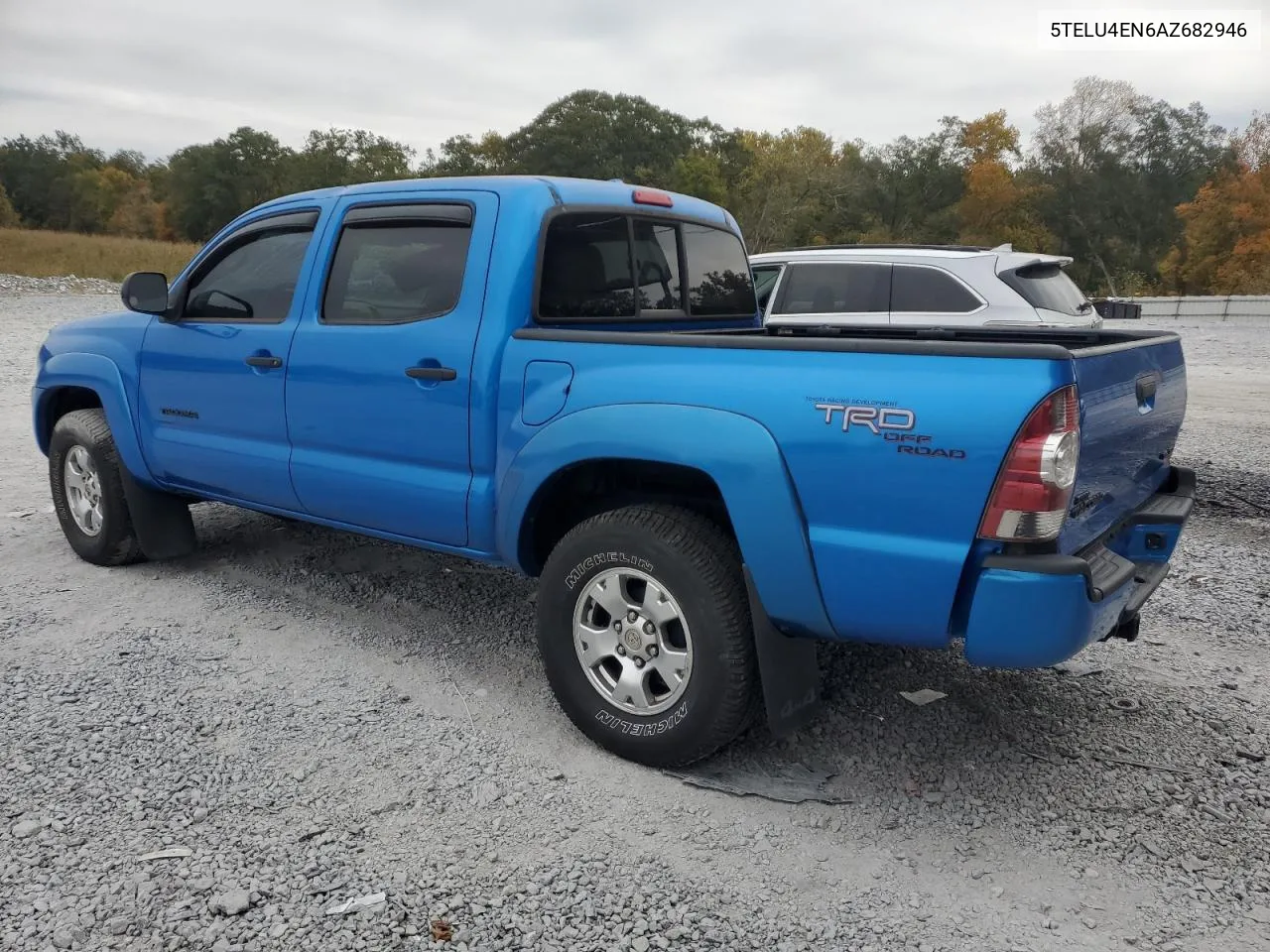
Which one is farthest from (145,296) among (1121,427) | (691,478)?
(1121,427)

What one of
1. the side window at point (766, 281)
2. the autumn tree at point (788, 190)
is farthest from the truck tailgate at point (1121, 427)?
the autumn tree at point (788, 190)

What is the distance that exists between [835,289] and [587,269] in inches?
176

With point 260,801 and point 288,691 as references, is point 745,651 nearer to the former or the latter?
point 260,801

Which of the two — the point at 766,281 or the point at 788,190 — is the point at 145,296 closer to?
the point at 766,281

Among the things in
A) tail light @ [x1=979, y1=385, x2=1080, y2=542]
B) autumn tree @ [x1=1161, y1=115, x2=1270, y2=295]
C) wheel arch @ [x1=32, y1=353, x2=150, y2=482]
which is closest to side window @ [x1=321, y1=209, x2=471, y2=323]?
wheel arch @ [x1=32, y1=353, x2=150, y2=482]

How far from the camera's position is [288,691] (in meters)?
3.78

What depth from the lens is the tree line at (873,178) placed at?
44.6 metres

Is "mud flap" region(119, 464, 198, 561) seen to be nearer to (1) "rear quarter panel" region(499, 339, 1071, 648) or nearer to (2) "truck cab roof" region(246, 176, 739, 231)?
(2) "truck cab roof" region(246, 176, 739, 231)

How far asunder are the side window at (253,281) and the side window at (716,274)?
66.2 inches

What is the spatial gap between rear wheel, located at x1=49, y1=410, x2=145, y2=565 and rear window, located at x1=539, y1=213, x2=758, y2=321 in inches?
113

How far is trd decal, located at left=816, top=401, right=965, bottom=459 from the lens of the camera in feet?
8.36

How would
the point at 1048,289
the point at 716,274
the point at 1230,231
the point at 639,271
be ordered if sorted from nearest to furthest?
1. the point at 639,271
2. the point at 716,274
3. the point at 1048,289
4. the point at 1230,231

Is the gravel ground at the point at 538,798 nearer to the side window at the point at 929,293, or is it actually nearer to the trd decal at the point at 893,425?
the trd decal at the point at 893,425

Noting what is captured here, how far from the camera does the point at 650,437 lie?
304 cm
